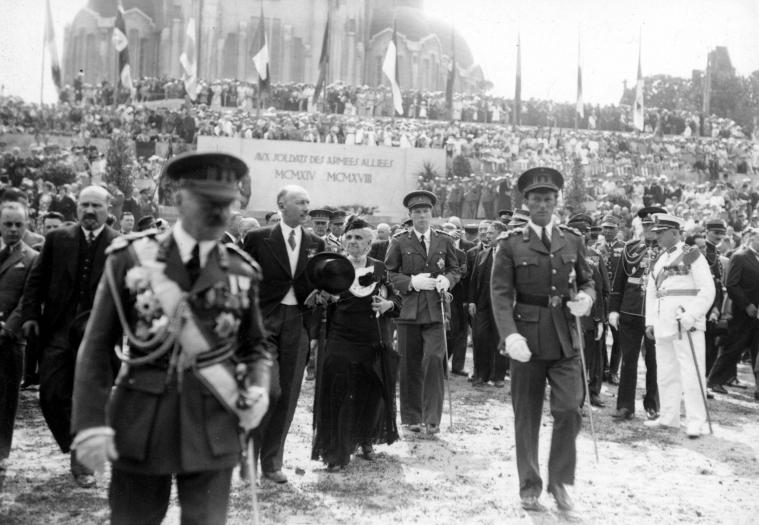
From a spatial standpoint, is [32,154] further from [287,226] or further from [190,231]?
[190,231]

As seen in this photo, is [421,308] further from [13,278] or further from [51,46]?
A: [51,46]

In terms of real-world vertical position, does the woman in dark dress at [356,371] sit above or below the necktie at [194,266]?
below

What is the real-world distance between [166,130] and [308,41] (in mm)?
37171

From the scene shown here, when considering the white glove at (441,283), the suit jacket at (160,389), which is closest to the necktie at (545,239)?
the white glove at (441,283)

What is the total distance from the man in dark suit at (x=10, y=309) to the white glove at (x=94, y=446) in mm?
3664

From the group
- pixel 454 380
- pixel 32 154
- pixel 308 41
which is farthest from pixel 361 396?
pixel 308 41

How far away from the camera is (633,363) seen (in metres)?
9.67

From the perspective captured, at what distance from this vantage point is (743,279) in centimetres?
1178

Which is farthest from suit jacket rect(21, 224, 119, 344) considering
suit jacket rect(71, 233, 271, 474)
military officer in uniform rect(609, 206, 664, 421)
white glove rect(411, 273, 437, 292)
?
military officer in uniform rect(609, 206, 664, 421)

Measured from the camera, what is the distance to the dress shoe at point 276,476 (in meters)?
6.61

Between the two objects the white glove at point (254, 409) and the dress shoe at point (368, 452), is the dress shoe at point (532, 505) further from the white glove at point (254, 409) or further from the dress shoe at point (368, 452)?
the white glove at point (254, 409)

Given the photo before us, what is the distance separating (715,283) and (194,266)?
34.9 ft

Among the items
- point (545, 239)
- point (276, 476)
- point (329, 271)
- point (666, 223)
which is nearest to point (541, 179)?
point (545, 239)

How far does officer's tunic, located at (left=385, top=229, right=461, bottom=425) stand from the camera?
868 cm
